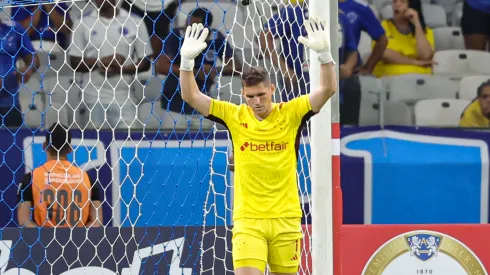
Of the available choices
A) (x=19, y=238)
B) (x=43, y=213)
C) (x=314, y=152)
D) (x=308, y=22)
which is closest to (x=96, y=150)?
(x=43, y=213)

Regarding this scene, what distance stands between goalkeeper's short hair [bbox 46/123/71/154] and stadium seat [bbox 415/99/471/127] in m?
3.09

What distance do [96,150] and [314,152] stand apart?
3.01 meters

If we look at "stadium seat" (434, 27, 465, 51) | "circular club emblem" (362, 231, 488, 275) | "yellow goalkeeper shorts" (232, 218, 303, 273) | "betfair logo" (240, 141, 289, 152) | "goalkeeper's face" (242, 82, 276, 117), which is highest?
"goalkeeper's face" (242, 82, 276, 117)

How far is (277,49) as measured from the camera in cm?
617

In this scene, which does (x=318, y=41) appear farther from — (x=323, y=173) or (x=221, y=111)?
(x=323, y=173)

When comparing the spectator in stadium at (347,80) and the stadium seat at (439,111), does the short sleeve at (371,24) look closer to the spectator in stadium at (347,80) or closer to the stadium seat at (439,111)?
the spectator in stadium at (347,80)

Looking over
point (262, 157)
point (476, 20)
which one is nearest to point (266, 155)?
point (262, 157)

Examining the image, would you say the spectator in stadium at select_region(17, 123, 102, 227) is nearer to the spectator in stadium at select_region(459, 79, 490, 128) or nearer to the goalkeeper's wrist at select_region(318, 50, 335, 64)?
the goalkeeper's wrist at select_region(318, 50, 335, 64)

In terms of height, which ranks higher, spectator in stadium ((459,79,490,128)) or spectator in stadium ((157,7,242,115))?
spectator in stadium ((157,7,242,115))

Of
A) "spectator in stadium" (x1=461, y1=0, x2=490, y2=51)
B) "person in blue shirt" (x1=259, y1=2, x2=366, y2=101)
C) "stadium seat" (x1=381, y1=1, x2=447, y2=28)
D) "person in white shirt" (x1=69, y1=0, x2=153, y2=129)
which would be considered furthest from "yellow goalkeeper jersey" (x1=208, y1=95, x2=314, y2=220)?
"spectator in stadium" (x1=461, y1=0, x2=490, y2=51)

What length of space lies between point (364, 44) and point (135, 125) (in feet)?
6.77

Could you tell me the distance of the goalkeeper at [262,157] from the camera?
425cm

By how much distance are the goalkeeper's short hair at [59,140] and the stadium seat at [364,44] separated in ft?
8.85

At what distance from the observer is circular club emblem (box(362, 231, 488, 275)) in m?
5.80
